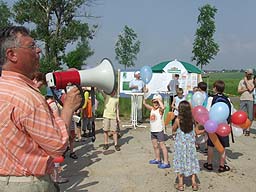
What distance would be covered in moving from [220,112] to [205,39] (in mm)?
16093

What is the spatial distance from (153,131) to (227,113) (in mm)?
1385

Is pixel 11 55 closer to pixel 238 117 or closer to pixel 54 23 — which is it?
pixel 238 117

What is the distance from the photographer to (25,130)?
5.25ft

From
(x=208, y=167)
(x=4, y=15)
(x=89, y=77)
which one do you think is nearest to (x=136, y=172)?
(x=208, y=167)

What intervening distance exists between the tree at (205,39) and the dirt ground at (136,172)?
13351 mm

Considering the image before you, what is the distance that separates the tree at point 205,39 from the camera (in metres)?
19.7

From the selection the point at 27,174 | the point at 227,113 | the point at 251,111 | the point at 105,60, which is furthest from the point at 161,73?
the point at 27,174

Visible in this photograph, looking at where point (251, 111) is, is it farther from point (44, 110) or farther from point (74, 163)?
point (44, 110)

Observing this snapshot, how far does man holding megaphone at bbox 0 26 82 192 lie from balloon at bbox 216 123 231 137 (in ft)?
13.1

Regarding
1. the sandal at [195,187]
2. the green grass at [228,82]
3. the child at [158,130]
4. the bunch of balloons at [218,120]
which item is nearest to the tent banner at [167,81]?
the green grass at [228,82]

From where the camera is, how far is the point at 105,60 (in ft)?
9.82

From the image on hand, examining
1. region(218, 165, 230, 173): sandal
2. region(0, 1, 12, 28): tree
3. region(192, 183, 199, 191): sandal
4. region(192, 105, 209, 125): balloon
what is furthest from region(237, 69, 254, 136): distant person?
region(0, 1, 12, 28): tree

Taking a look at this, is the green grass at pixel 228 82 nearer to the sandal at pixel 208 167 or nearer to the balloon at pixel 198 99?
the balloon at pixel 198 99

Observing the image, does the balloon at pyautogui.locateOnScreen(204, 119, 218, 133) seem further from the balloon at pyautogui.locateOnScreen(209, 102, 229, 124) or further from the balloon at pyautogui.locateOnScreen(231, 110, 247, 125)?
the balloon at pyautogui.locateOnScreen(231, 110, 247, 125)
